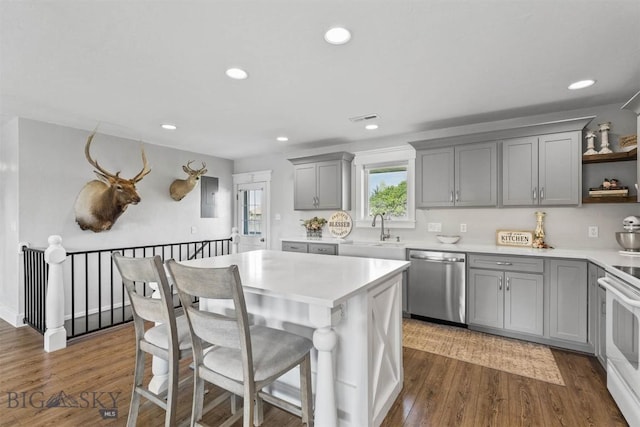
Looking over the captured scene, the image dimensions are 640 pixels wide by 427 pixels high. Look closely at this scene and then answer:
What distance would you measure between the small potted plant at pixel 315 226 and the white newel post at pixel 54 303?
3.16 metres

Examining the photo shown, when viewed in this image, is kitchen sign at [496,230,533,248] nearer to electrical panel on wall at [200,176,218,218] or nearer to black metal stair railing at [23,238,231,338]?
black metal stair railing at [23,238,231,338]

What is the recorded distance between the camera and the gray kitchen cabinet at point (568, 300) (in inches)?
111

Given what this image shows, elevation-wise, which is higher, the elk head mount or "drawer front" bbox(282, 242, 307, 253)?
the elk head mount

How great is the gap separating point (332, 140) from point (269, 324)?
3.34 meters

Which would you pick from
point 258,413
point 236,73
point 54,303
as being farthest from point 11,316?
point 236,73

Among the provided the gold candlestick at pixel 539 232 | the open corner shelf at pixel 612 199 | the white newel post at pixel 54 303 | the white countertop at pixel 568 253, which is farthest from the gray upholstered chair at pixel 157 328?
the open corner shelf at pixel 612 199

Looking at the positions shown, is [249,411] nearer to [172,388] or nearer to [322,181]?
[172,388]

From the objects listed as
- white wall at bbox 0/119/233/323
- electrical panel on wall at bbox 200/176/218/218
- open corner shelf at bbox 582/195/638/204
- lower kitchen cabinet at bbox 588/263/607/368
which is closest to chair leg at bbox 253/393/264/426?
lower kitchen cabinet at bbox 588/263/607/368

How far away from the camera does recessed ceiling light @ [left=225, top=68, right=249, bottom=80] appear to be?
239 centimetres

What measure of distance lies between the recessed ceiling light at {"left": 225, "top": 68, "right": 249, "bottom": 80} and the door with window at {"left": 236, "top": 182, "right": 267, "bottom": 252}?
3.32 metres

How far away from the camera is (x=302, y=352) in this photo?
1.58 meters

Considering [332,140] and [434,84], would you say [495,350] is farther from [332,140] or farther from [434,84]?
[332,140]

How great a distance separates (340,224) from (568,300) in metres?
2.95

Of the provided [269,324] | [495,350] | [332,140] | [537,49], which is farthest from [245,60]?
[495,350]
